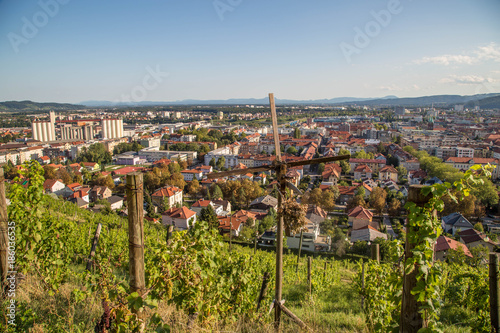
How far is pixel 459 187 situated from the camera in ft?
4.47

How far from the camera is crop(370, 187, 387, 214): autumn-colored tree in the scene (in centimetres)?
1845

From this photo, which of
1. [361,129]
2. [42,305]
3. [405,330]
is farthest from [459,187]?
[361,129]

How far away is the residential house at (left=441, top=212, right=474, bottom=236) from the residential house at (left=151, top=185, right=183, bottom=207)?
15.0m

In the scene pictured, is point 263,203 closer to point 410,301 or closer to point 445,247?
point 445,247

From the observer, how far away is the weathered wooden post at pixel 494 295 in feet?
6.64

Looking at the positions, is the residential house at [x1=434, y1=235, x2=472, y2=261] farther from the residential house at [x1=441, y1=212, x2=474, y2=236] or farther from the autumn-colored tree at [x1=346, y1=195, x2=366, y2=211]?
the autumn-colored tree at [x1=346, y1=195, x2=366, y2=211]

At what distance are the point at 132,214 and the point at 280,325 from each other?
159cm

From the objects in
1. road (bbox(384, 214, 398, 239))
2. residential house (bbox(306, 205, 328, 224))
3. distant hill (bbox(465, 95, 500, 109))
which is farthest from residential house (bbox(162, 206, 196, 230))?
distant hill (bbox(465, 95, 500, 109))

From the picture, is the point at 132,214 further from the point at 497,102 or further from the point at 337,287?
the point at 497,102

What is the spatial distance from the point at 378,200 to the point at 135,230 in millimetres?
18887

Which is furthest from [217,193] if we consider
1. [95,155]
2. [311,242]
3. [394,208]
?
[95,155]

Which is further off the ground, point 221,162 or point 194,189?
point 221,162

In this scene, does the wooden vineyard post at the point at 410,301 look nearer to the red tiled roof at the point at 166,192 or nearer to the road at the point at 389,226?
the road at the point at 389,226

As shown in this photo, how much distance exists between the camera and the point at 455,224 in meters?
16.0
